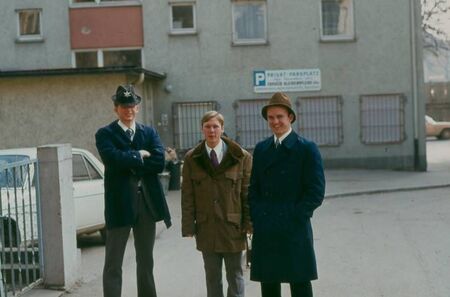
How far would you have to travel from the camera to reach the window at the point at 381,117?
2588 cm

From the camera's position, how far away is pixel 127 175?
6.77 metres

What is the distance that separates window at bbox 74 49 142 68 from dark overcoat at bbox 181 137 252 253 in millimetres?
19538

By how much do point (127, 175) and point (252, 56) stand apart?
62.6 ft

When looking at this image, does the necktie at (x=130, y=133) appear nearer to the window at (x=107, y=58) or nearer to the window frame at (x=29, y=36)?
the window at (x=107, y=58)

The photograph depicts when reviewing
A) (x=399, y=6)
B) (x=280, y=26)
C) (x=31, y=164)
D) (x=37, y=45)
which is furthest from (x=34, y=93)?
(x=31, y=164)

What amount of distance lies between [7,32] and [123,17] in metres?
3.72

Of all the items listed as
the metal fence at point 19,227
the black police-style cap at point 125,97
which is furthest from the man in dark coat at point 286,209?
the metal fence at point 19,227

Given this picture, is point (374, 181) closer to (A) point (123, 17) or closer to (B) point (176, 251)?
(A) point (123, 17)

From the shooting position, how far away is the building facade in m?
25.5

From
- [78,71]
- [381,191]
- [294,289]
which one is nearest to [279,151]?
[294,289]

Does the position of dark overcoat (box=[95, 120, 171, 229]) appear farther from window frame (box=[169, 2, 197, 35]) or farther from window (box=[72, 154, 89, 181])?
window frame (box=[169, 2, 197, 35])

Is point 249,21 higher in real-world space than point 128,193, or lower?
higher

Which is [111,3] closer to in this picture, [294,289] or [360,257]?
[360,257]

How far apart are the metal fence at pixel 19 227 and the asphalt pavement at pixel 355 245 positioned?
0.24m
